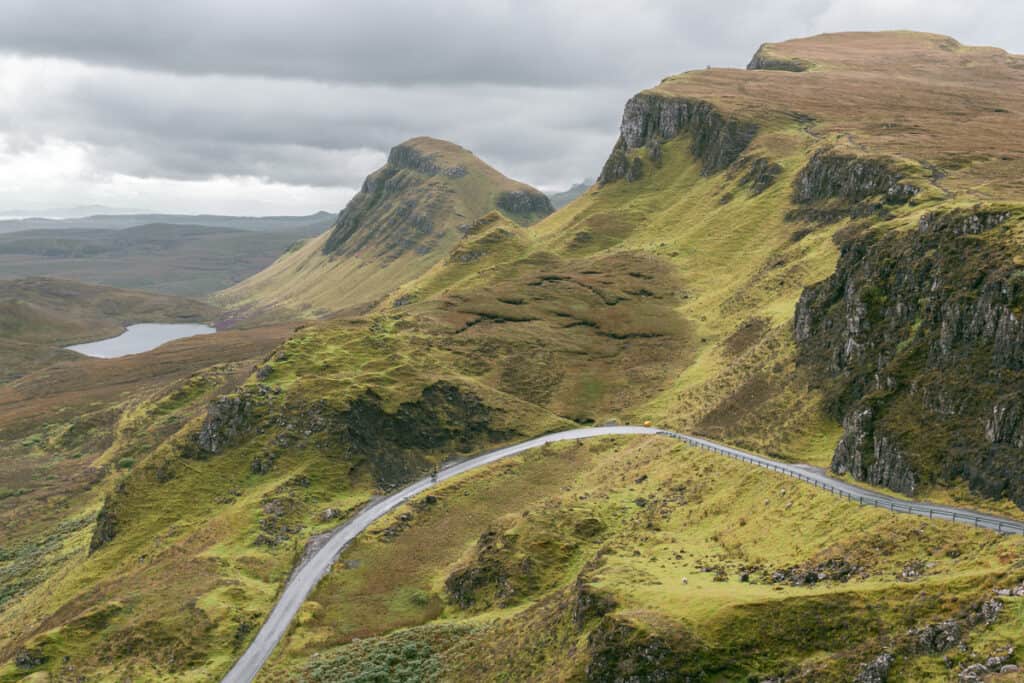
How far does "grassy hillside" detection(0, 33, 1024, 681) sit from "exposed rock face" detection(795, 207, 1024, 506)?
0.42 meters

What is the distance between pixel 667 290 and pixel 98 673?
11479cm

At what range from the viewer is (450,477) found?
94750mm

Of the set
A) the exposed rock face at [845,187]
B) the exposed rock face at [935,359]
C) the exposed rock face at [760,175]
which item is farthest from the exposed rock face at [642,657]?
the exposed rock face at [760,175]

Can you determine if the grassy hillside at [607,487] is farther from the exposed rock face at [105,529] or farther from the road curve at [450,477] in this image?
the road curve at [450,477]

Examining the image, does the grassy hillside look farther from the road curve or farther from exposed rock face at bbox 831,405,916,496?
the road curve

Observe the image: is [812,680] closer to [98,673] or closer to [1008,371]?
[1008,371]

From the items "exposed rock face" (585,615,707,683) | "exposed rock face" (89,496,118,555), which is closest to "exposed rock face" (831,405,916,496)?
"exposed rock face" (585,615,707,683)

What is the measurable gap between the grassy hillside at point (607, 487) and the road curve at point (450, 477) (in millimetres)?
1828

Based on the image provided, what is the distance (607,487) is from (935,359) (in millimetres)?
34162

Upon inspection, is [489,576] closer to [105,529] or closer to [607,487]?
[607,487]

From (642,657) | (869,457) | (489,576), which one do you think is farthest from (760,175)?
(642,657)

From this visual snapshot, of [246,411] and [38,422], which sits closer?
[246,411]

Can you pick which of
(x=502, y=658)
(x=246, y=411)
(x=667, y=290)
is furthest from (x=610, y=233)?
(x=502, y=658)

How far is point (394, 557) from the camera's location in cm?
7725
